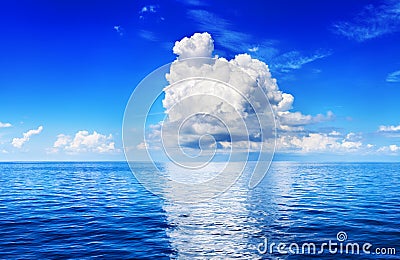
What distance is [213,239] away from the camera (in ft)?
98.4

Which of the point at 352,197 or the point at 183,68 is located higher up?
the point at 183,68

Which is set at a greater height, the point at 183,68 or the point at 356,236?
the point at 183,68

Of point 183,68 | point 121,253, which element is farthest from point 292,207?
point 183,68

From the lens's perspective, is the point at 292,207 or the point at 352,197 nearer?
the point at 292,207

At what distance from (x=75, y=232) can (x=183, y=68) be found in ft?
71.9

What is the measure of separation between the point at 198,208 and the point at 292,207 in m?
13.6

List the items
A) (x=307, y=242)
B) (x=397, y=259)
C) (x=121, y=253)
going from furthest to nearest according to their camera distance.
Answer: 1. (x=307, y=242)
2. (x=121, y=253)
3. (x=397, y=259)

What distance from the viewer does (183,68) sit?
20.4 m

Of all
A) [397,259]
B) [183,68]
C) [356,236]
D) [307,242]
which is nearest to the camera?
[183,68]

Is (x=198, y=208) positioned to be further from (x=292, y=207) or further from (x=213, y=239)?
(x=213, y=239)

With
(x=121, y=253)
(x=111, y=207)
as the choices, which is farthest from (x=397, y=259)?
(x=111, y=207)

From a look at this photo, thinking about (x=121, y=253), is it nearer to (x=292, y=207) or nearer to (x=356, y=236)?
(x=356, y=236)

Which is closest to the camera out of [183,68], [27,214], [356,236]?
[183,68]

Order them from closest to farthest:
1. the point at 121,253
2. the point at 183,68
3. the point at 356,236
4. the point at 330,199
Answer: the point at 183,68 → the point at 121,253 → the point at 356,236 → the point at 330,199
